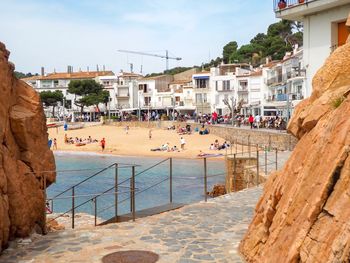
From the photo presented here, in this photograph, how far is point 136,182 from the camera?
33438 millimetres

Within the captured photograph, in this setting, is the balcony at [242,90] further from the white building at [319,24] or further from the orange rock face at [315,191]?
the orange rock face at [315,191]

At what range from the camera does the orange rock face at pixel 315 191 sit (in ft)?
18.2

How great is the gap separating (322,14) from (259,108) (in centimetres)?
5196

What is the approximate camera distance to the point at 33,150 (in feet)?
36.4

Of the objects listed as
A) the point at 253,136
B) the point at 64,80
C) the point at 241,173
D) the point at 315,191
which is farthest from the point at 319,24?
the point at 64,80

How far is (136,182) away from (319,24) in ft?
55.9

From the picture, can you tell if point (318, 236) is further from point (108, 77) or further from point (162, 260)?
point (108, 77)

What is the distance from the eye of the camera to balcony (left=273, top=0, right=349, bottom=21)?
835 inches

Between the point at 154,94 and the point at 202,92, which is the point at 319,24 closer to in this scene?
the point at 202,92

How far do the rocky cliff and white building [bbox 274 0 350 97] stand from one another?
15225 millimetres

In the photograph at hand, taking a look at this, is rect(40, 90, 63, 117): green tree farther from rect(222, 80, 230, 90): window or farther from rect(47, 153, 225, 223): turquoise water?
rect(47, 153, 225, 223): turquoise water

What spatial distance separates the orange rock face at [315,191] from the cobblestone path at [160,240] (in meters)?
0.88

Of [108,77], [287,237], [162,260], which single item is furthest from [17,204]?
[108,77]

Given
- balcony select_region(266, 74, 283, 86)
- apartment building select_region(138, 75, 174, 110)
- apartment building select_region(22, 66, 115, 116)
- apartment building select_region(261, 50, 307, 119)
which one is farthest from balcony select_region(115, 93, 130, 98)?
balcony select_region(266, 74, 283, 86)
